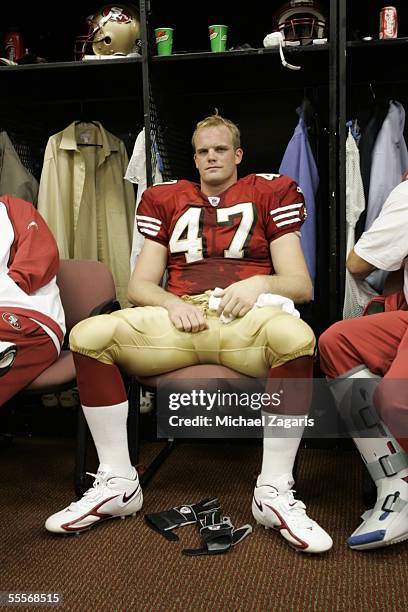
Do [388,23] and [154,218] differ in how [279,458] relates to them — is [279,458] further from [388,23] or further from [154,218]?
[388,23]

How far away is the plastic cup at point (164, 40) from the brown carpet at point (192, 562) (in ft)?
5.68

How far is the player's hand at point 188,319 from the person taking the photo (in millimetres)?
2143

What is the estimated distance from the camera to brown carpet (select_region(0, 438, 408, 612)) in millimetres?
1642

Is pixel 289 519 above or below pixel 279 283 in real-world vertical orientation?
below

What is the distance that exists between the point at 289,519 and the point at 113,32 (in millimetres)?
2206

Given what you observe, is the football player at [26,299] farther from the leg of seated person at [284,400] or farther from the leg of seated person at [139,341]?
the leg of seated person at [284,400]

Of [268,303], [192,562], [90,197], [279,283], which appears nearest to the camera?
[192,562]

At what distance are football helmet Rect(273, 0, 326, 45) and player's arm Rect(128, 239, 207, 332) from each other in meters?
1.11

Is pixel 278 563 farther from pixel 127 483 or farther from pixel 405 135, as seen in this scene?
pixel 405 135

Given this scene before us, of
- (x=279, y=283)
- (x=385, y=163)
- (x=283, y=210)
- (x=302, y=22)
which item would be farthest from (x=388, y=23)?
(x=279, y=283)

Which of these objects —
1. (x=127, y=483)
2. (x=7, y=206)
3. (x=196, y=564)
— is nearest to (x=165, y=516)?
(x=127, y=483)

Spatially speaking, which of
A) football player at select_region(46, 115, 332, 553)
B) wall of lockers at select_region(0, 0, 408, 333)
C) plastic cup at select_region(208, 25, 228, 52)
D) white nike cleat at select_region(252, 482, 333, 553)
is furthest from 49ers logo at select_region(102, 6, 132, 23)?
white nike cleat at select_region(252, 482, 333, 553)

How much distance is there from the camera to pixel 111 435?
2.09 metres

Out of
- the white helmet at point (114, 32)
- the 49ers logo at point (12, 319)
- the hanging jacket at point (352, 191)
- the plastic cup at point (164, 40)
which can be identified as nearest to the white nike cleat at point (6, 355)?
the 49ers logo at point (12, 319)
